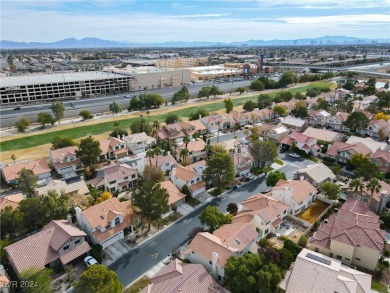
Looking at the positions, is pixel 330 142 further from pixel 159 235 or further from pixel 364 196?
pixel 159 235

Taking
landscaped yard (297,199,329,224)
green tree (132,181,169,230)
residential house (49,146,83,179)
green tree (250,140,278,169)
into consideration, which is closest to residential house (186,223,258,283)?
green tree (132,181,169,230)

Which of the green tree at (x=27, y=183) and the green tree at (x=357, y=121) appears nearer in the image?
the green tree at (x=27, y=183)

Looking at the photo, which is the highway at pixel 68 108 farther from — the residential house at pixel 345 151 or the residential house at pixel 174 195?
the residential house at pixel 345 151

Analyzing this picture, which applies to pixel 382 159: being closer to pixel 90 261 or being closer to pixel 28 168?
pixel 90 261

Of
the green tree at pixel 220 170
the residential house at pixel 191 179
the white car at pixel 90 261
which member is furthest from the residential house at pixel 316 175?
the white car at pixel 90 261

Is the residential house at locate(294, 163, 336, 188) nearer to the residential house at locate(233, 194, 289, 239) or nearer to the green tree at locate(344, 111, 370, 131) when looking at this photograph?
the residential house at locate(233, 194, 289, 239)

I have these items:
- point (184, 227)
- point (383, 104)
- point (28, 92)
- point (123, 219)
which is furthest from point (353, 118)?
point (28, 92)
